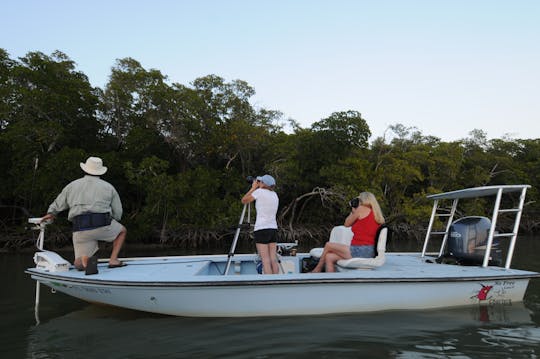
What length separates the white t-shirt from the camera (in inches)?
186

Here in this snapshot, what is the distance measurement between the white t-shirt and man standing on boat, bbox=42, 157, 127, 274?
1730mm

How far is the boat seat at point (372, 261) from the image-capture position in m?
4.88

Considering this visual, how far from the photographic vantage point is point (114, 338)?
3928 mm

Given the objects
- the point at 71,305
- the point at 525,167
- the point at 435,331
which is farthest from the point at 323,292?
the point at 525,167

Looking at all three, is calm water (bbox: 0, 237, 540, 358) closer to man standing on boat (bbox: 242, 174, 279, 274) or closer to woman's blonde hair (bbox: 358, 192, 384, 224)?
man standing on boat (bbox: 242, 174, 279, 274)

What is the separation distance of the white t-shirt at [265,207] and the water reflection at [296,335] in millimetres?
1103

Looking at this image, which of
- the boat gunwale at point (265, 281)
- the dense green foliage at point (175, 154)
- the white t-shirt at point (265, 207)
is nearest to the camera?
the boat gunwale at point (265, 281)

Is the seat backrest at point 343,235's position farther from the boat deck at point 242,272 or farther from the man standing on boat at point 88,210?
the man standing on boat at point 88,210

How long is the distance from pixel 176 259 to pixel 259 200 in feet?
6.94

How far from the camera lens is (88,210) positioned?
459 cm

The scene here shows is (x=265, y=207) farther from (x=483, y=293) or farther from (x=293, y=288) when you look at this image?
(x=483, y=293)

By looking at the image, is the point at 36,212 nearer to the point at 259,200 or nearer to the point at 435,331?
the point at 259,200

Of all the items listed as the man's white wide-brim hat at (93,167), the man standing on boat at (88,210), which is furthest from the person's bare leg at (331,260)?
the man's white wide-brim hat at (93,167)

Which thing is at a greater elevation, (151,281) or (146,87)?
(146,87)
